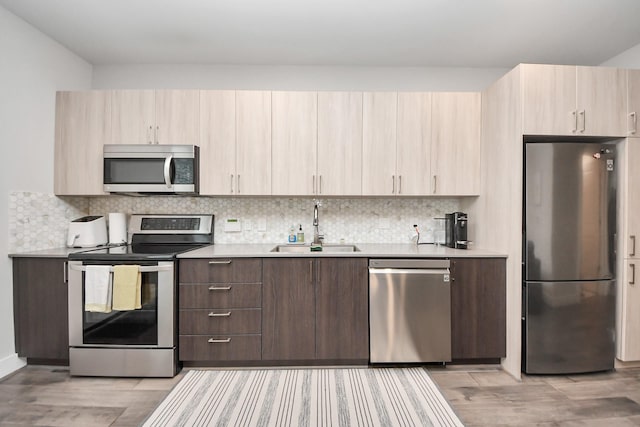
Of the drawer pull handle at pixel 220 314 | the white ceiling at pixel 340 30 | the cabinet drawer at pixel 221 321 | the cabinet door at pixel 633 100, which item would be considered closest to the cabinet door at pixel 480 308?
the cabinet door at pixel 633 100

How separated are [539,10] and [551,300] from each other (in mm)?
2021

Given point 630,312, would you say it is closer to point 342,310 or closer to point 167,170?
point 342,310

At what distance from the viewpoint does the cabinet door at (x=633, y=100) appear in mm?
2451

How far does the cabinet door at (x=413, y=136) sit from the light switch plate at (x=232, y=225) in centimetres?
151

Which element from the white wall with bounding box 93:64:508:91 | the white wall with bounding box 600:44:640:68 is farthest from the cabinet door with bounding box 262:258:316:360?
the white wall with bounding box 600:44:640:68

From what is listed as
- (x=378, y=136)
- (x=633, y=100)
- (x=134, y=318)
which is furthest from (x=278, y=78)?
(x=633, y=100)

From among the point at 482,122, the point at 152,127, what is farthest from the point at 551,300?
the point at 152,127

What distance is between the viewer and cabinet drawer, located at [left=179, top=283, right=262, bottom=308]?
247cm

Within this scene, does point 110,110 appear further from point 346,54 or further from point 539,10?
point 539,10

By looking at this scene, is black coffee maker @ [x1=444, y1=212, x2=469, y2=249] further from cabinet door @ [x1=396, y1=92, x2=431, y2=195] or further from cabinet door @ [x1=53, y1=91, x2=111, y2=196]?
cabinet door @ [x1=53, y1=91, x2=111, y2=196]

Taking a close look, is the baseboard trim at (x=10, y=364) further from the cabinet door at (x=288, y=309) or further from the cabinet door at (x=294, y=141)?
the cabinet door at (x=294, y=141)

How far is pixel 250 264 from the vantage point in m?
2.50

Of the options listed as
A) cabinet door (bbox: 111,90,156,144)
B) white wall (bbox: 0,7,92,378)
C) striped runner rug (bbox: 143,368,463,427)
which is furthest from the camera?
cabinet door (bbox: 111,90,156,144)

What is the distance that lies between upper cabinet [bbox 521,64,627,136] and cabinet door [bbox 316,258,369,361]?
1608mm
